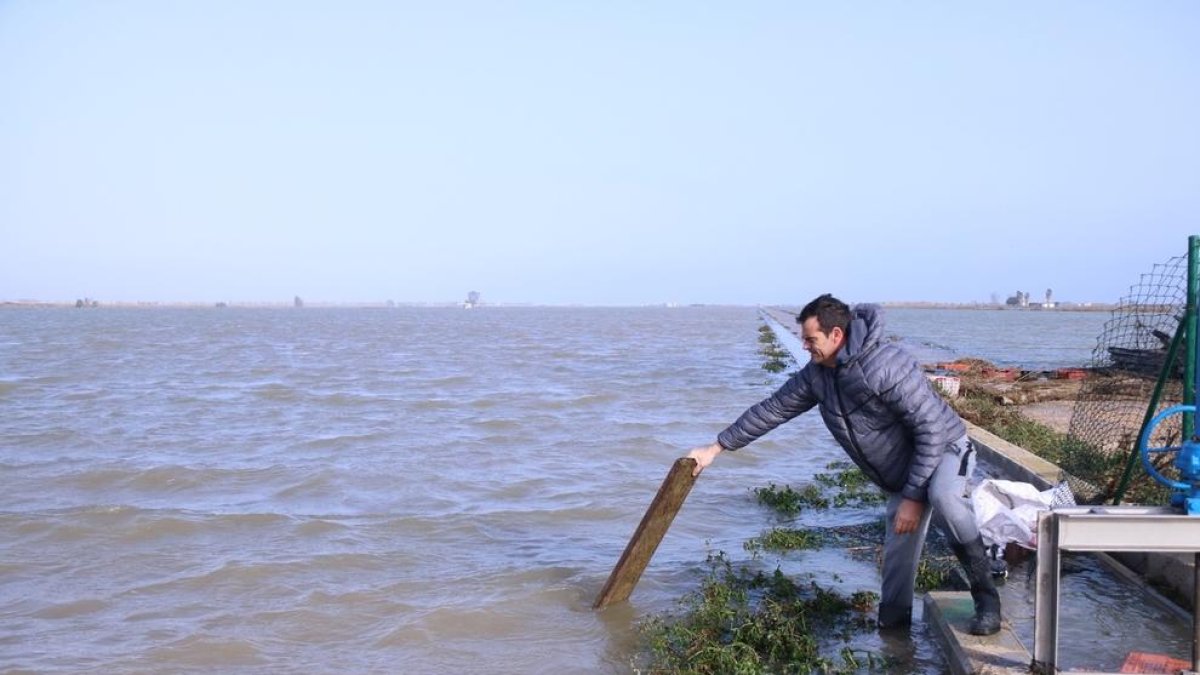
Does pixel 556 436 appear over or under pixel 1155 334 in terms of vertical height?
under

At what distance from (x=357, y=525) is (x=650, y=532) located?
167 inches

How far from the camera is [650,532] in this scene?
6.28m

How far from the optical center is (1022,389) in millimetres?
17891

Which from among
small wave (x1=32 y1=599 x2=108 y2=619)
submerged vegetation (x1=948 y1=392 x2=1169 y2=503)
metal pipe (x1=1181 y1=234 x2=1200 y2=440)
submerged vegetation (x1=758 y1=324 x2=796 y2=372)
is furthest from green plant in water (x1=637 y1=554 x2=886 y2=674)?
submerged vegetation (x1=758 y1=324 x2=796 y2=372)

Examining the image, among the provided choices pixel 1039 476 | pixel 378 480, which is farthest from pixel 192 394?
pixel 1039 476

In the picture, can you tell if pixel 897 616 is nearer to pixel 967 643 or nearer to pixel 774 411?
pixel 967 643

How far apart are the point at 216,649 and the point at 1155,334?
6.59 m

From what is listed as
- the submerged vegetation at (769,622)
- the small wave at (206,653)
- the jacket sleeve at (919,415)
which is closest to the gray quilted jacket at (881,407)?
the jacket sleeve at (919,415)

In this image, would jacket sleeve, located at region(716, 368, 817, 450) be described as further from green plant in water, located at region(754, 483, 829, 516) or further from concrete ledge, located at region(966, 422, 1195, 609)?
green plant in water, located at region(754, 483, 829, 516)

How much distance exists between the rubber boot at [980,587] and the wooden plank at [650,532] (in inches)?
58.3

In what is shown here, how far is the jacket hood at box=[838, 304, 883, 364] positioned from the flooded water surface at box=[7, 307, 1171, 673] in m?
1.66

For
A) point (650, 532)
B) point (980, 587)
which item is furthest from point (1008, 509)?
point (650, 532)

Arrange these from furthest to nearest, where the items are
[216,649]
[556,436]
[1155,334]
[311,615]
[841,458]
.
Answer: [556,436], [841,458], [1155,334], [311,615], [216,649]

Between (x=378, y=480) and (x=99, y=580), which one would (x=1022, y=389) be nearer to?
(x=378, y=480)
